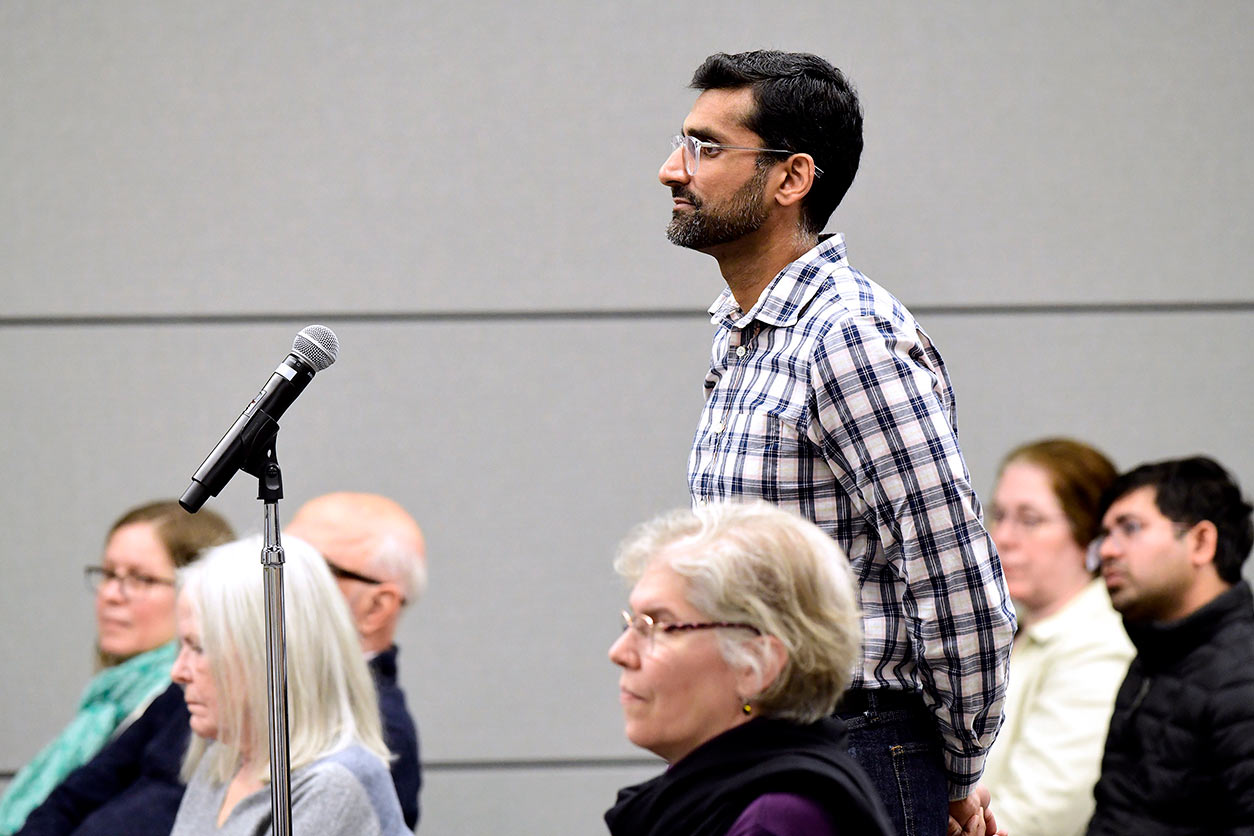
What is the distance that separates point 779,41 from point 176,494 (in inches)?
76.7

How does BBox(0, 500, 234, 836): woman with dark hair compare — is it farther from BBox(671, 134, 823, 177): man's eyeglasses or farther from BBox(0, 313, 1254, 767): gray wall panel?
BBox(671, 134, 823, 177): man's eyeglasses

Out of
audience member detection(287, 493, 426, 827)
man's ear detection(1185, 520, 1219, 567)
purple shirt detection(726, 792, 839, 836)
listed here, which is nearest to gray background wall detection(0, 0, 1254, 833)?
audience member detection(287, 493, 426, 827)

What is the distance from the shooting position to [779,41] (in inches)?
145

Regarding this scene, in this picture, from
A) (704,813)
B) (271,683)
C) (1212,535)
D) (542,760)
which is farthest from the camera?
(542,760)

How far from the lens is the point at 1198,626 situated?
2.69 m

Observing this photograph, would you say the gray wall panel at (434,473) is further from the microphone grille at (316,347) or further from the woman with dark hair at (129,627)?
the microphone grille at (316,347)

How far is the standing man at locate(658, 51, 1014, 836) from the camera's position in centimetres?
161

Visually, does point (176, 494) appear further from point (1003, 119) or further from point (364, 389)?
point (1003, 119)

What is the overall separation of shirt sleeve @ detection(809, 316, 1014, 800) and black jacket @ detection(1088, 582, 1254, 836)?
1.07 m

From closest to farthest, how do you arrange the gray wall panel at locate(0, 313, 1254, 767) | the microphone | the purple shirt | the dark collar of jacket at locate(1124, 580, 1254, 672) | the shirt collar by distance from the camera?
the purple shirt, the microphone, the shirt collar, the dark collar of jacket at locate(1124, 580, 1254, 672), the gray wall panel at locate(0, 313, 1254, 767)

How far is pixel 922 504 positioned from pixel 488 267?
7.26 ft

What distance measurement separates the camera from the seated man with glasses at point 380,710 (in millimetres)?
2488

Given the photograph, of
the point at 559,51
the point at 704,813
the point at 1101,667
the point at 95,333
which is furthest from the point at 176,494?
the point at 704,813

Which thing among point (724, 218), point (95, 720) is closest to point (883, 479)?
point (724, 218)
